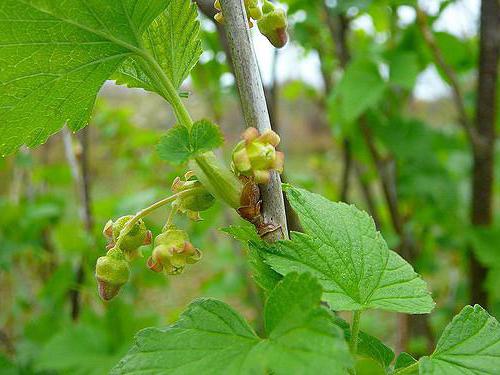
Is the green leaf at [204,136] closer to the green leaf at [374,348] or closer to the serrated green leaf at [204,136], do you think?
the serrated green leaf at [204,136]

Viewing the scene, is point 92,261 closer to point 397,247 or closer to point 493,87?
point 397,247

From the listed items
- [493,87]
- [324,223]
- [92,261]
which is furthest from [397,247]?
[324,223]

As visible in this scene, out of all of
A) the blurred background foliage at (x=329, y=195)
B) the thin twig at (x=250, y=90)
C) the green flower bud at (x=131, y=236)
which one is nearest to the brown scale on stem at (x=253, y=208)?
the thin twig at (x=250, y=90)

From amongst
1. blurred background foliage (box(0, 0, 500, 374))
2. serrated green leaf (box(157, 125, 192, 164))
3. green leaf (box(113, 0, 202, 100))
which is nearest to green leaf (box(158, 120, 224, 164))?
serrated green leaf (box(157, 125, 192, 164))

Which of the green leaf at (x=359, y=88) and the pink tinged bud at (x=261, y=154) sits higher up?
the pink tinged bud at (x=261, y=154)

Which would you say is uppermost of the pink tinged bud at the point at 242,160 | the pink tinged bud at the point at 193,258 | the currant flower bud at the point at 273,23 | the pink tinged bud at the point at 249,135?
the currant flower bud at the point at 273,23
